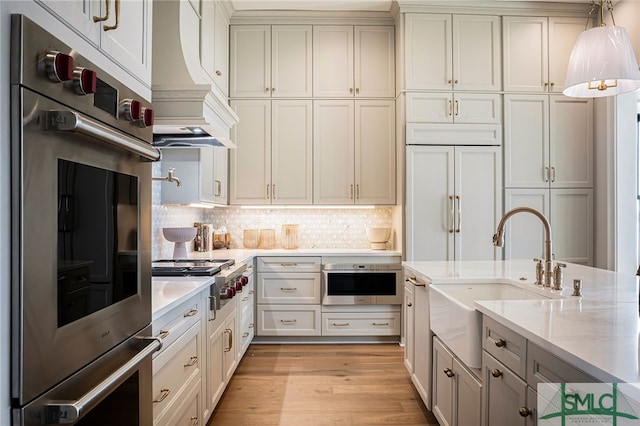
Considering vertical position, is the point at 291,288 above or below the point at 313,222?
below

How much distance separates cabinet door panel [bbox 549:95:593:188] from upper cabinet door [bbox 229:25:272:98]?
2725 millimetres

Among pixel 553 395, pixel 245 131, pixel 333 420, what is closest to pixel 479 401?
pixel 553 395

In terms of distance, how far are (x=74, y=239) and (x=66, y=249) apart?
36mm

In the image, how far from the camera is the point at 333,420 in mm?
2436

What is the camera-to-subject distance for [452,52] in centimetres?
379

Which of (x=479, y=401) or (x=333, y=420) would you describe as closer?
(x=479, y=401)

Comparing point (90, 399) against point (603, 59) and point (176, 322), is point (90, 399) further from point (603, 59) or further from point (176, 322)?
point (603, 59)

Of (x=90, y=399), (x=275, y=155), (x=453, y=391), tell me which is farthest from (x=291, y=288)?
(x=90, y=399)

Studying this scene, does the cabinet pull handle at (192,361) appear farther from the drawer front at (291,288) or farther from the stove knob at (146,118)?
the drawer front at (291,288)

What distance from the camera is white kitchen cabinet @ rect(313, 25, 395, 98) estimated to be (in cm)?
401

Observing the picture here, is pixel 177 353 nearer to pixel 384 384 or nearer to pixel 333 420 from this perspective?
pixel 333 420

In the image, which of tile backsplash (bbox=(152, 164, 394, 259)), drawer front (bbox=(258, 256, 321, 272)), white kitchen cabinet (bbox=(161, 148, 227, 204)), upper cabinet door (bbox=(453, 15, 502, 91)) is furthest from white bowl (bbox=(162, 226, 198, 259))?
upper cabinet door (bbox=(453, 15, 502, 91))

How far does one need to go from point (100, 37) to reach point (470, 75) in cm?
342

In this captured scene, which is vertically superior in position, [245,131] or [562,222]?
[245,131]
